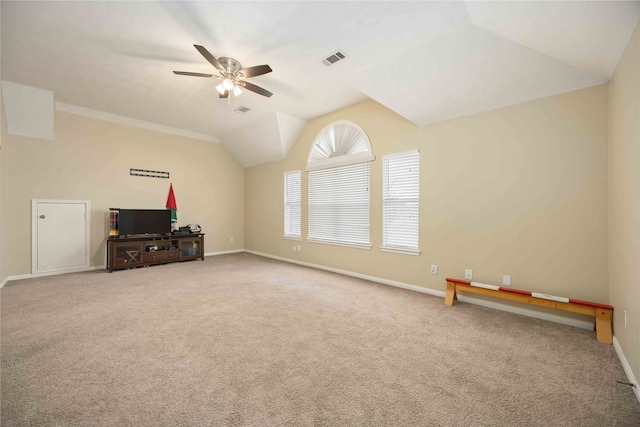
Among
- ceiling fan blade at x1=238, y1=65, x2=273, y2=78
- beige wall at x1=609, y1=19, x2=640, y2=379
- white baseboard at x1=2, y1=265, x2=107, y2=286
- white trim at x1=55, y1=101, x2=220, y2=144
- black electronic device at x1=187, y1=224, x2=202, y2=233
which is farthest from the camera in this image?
black electronic device at x1=187, y1=224, x2=202, y2=233

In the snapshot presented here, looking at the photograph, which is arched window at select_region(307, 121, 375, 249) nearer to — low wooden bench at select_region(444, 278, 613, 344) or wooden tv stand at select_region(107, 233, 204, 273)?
low wooden bench at select_region(444, 278, 613, 344)

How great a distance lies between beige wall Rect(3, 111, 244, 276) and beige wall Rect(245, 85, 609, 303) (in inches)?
172

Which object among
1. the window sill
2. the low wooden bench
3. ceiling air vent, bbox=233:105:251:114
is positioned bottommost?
the low wooden bench

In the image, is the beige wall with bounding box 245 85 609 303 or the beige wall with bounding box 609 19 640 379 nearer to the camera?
the beige wall with bounding box 609 19 640 379

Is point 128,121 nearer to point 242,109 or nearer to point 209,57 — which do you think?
point 242,109

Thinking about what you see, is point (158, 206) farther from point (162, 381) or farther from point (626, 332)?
point (626, 332)

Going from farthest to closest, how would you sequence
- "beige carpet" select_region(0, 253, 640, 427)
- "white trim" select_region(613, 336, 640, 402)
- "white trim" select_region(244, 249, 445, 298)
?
"white trim" select_region(244, 249, 445, 298) → "white trim" select_region(613, 336, 640, 402) → "beige carpet" select_region(0, 253, 640, 427)

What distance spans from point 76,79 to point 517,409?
6.24 meters

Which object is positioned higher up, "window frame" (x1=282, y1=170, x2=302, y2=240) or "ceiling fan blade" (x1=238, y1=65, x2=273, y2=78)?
"ceiling fan blade" (x1=238, y1=65, x2=273, y2=78)

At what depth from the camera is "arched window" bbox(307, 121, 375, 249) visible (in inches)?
174

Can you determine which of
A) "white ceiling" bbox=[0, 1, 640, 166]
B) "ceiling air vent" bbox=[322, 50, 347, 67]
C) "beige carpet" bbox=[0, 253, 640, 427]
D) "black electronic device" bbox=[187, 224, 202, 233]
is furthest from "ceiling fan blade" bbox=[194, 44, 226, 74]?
"black electronic device" bbox=[187, 224, 202, 233]

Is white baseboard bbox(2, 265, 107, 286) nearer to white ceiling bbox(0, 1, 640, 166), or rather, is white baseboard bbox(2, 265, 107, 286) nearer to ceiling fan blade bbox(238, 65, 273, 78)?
white ceiling bbox(0, 1, 640, 166)

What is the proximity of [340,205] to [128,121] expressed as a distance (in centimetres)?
491

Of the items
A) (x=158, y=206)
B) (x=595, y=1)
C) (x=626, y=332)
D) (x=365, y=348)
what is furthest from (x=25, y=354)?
(x=595, y=1)
